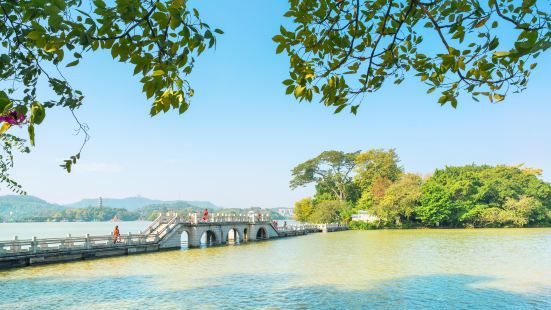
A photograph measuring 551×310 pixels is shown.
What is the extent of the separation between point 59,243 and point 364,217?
50.9 m

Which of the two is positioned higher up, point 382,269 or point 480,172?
point 480,172

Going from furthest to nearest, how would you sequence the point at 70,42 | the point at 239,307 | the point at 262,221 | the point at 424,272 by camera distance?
1. the point at 262,221
2. the point at 424,272
3. the point at 239,307
4. the point at 70,42

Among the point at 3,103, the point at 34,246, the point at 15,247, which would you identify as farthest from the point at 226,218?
the point at 3,103

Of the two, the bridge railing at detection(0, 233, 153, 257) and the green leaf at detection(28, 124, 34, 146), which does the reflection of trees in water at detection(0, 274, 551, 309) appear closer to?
the bridge railing at detection(0, 233, 153, 257)

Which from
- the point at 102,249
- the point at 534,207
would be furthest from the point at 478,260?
the point at 534,207

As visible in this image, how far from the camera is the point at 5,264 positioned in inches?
826

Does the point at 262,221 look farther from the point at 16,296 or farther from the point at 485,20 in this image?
the point at 485,20

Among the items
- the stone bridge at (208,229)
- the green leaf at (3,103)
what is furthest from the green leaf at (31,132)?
the stone bridge at (208,229)

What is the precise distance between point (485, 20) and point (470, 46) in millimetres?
247

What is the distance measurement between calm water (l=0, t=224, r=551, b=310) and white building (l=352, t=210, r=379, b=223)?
128 feet

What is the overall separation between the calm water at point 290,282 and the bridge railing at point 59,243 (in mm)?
1549

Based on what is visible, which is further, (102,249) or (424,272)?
(102,249)

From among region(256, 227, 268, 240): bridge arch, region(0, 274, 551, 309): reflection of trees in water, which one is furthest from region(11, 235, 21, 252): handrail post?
region(256, 227, 268, 240): bridge arch

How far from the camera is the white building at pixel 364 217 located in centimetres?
6621
